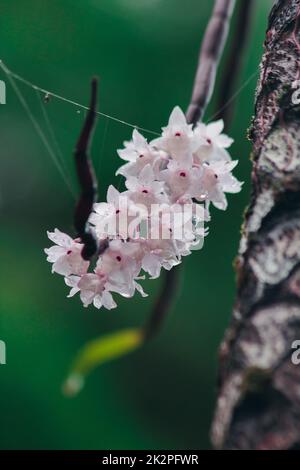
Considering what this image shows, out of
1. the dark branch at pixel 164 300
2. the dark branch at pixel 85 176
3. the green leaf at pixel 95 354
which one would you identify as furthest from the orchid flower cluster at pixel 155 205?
the green leaf at pixel 95 354

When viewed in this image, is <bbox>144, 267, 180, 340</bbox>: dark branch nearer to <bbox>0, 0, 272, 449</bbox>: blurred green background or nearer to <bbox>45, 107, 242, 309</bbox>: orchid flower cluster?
<bbox>45, 107, 242, 309</bbox>: orchid flower cluster

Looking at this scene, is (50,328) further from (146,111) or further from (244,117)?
(244,117)

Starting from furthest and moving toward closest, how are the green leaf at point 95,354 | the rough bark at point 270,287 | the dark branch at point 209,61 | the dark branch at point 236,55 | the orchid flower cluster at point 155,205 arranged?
1. the green leaf at point 95,354
2. the dark branch at point 236,55
3. the dark branch at point 209,61
4. the orchid flower cluster at point 155,205
5. the rough bark at point 270,287

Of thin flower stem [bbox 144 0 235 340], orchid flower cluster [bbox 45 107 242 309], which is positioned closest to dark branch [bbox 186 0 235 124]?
thin flower stem [bbox 144 0 235 340]

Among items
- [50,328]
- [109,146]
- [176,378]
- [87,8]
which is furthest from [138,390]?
[87,8]

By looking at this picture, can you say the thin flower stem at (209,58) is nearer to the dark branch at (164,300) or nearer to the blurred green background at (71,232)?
the dark branch at (164,300)

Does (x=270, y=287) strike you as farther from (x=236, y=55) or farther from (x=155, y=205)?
(x=236, y=55)

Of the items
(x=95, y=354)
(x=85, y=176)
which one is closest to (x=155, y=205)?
(x=85, y=176)
